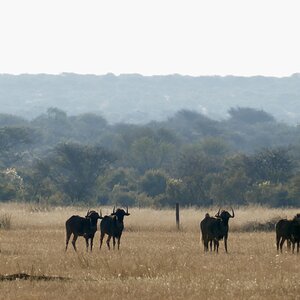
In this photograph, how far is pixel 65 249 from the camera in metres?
26.0

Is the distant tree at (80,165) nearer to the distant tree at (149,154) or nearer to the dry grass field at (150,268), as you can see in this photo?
the distant tree at (149,154)

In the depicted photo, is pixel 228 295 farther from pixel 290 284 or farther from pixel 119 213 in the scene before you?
pixel 119 213

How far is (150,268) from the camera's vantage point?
65.1 feet

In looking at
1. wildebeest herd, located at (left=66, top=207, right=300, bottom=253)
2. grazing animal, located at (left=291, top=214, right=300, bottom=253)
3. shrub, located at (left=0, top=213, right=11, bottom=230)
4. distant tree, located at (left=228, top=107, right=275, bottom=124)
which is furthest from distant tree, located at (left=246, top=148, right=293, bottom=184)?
distant tree, located at (left=228, top=107, right=275, bottom=124)

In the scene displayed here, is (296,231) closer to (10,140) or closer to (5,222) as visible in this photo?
(5,222)

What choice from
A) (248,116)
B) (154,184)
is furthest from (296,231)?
(248,116)

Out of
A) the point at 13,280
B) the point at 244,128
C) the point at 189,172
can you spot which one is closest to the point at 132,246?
the point at 13,280

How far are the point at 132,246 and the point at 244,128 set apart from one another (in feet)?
454

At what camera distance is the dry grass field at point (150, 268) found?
54.3 feet

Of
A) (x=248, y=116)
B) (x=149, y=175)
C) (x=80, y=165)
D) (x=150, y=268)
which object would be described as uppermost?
(x=248, y=116)

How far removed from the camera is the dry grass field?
1655cm

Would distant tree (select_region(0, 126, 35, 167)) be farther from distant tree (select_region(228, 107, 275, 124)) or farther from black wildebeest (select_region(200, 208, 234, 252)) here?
distant tree (select_region(228, 107, 275, 124))

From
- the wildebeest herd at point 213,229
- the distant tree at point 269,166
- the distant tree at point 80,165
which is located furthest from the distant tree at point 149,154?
the wildebeest herd at point 213,229

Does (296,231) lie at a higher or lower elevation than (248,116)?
lower
